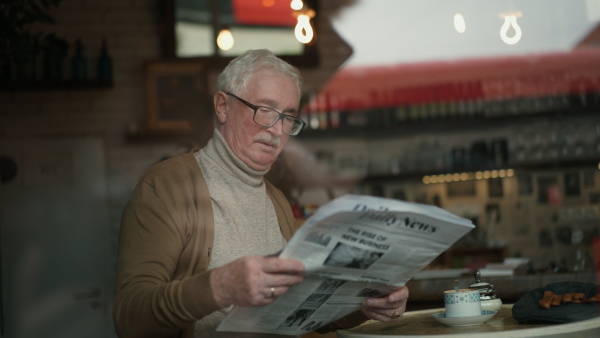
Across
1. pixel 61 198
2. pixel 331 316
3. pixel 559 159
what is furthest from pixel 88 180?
pixel 331 316

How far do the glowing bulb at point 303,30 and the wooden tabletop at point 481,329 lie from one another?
336 centimetres

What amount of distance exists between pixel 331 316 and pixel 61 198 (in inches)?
136

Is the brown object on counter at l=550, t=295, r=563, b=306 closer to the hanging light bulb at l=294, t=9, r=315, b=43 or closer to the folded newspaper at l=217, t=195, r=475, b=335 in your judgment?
the folded newspaper at l=217, t=195, r=475, b=335

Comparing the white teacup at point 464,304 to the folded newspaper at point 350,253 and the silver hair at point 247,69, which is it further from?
the silver hair at point 247,69

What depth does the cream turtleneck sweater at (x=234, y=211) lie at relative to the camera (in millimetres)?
1574

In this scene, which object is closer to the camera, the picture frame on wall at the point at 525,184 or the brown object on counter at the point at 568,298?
the brown object on counter at the point at 568,298

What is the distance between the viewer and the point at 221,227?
1.59m

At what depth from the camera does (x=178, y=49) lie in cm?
489

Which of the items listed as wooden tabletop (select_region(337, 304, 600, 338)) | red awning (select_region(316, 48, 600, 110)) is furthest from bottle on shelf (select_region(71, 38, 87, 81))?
wooden tabletop (select_region(337, 304, 600, 338))

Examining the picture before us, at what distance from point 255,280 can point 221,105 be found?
2.23 feet

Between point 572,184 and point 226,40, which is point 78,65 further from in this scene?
point 572,184

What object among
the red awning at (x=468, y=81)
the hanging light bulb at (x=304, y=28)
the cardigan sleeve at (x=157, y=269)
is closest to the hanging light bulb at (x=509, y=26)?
the red awning at (x=468, y=81)

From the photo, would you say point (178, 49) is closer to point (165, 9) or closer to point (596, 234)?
point (165, 9)

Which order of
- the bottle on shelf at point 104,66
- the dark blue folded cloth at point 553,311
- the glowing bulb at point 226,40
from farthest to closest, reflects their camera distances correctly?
the glowing bulb at point 226,40 → the bottle on shelf at point 104,66 → the dark blue folded cloth at point 553,311
